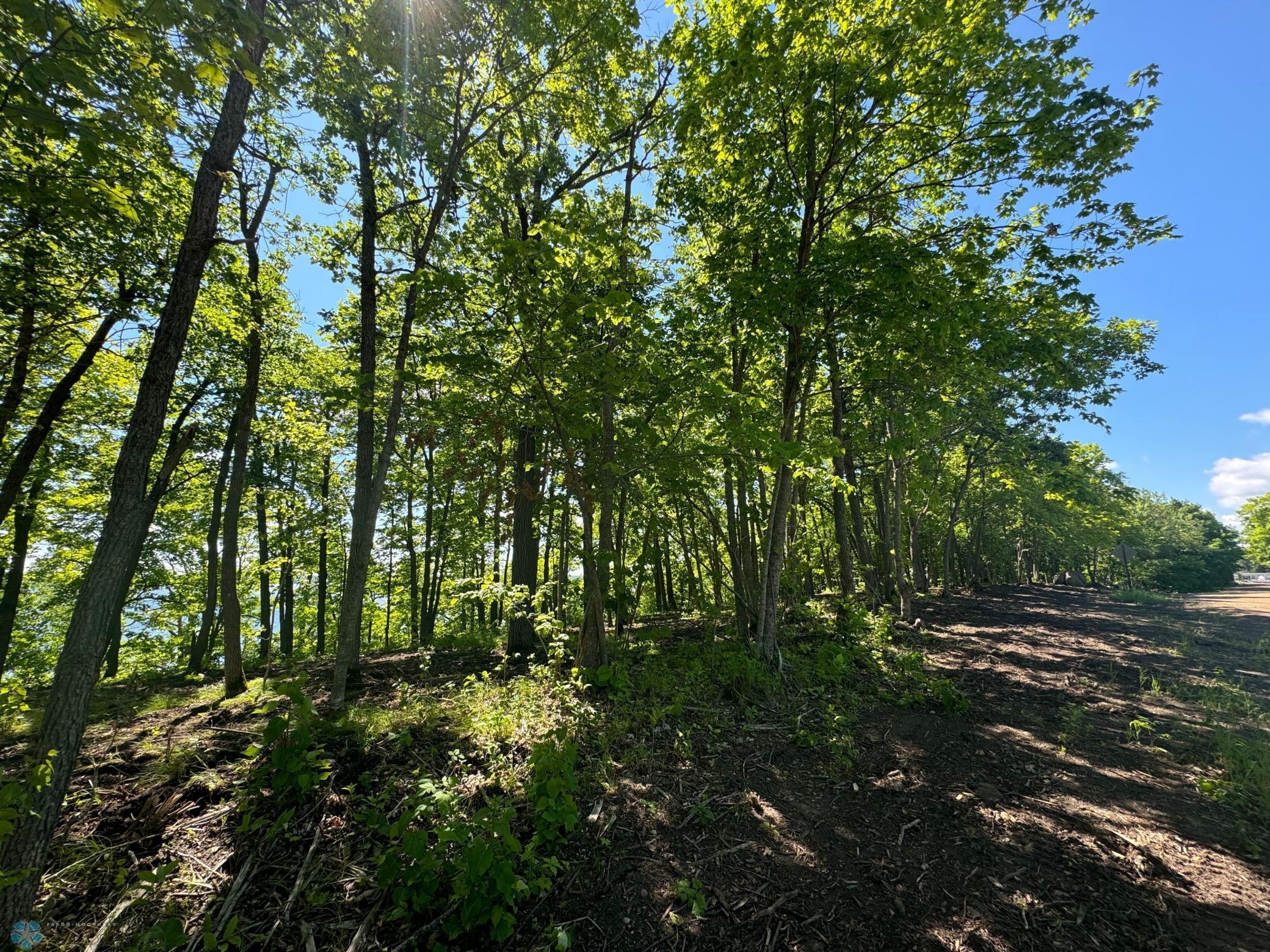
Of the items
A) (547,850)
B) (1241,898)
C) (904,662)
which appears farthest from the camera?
(904,662)

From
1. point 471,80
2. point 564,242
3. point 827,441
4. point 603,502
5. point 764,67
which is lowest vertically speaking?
point 603,502

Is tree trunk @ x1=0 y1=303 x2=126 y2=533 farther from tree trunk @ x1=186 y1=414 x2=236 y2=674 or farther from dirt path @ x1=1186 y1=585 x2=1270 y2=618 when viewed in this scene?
dirt path @ x1=1186 y1=585 x2=1270 y2=618

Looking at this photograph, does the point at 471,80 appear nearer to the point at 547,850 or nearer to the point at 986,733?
the point at 547,850

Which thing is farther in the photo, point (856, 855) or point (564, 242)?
point (564, 242)

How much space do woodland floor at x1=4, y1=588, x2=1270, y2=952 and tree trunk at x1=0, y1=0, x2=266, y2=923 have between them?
31cm

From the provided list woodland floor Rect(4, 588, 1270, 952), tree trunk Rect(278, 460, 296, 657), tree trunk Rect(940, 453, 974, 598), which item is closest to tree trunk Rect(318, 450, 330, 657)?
tree trunk Rect(278, 460, 296, 657)

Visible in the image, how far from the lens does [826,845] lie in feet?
11.4

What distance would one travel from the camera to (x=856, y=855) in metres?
3.35

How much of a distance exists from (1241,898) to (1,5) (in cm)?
800

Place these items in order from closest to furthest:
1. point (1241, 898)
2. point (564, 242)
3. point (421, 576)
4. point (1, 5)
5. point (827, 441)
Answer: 1. point (1, 5)
2. point (1241, 898)
3. point (564, 242)
4. point (827, 441)
5. point (421, 576)

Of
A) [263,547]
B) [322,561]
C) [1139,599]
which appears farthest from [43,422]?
[1139,599]

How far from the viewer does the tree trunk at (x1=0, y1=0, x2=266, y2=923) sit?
8.68 ft

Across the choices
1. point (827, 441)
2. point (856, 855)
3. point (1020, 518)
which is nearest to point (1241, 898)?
point (856, 855)

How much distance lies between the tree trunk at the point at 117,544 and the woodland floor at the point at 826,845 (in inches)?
12.3
